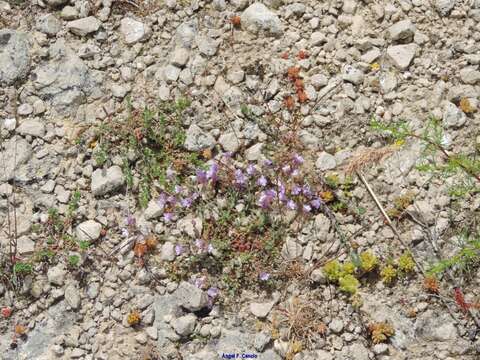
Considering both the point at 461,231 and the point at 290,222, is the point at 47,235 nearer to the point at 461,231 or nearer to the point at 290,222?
the point at 290,222

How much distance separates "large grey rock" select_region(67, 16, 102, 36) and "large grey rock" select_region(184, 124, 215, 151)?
1465mm

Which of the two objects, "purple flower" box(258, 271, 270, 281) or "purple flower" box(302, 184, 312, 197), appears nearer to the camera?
"purple flower" box(258, 271, 270, 281)

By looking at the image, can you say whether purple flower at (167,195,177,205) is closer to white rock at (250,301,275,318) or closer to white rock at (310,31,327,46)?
white rock at (250,301,275,318)

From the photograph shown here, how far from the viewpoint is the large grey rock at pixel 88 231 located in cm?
532

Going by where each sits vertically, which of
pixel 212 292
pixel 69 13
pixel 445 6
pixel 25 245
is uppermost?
pixel 445 6

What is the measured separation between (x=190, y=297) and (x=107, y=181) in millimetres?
1265

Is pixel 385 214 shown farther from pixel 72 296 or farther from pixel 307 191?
pixel 72 296

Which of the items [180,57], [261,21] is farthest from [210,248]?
[261,21]

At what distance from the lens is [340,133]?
551 centimetres

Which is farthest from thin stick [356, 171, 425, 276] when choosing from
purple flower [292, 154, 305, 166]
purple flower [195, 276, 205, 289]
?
purple flower [195, 276, 205, 289]

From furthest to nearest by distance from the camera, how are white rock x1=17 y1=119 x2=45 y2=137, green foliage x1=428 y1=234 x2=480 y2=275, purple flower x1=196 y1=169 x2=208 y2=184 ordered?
white rock x1=17 y1=119 x2=45 y2=137, purple flower x1=196 y1=169 x2=208 y2=184, green foliage x1=428 y1=234 x2=480 y2=275

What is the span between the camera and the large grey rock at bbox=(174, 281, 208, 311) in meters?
5.04

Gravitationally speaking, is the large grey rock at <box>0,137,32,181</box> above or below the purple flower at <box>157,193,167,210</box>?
above

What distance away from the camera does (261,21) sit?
5840 millimetres
